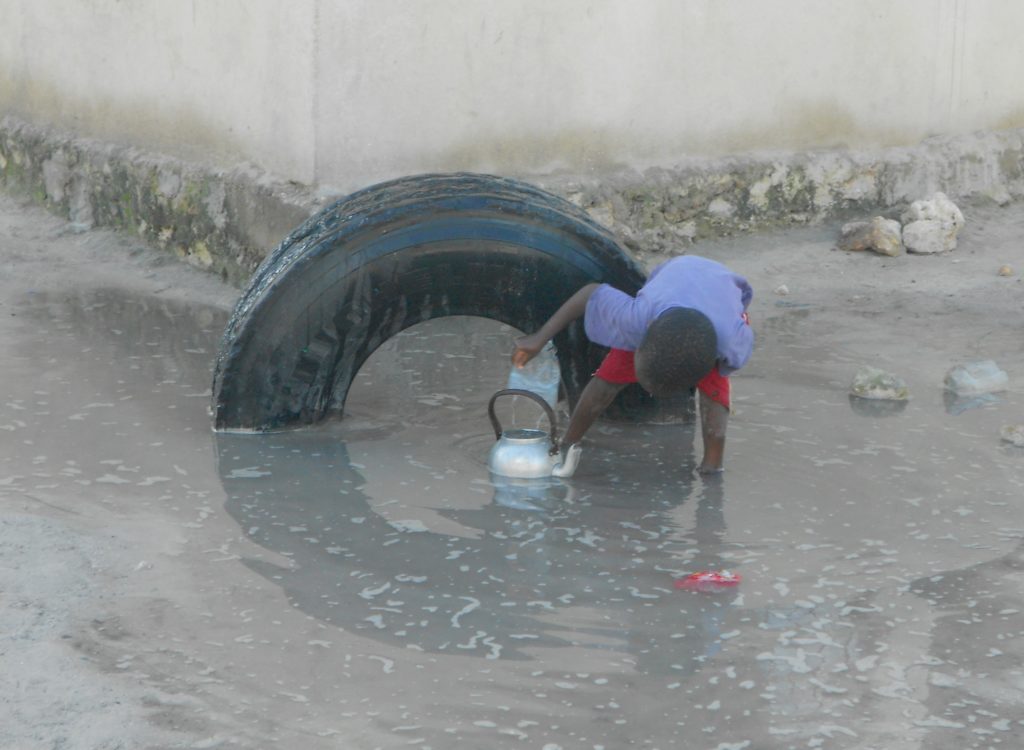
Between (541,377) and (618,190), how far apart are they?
188 centimetres

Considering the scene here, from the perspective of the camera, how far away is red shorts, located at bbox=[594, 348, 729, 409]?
4695mm

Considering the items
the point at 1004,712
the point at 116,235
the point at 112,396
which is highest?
the point at 116,235

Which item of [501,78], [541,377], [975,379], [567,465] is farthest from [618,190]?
[567,465]

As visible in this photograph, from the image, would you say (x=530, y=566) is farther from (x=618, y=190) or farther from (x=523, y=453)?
(x=618, y=190)

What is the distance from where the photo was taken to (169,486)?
4418 millimetres

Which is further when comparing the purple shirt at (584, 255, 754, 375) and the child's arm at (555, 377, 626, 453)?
the child's arm at (555, 377, 626, 453)

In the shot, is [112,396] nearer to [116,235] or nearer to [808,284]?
[116,235]

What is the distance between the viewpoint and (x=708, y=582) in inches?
148

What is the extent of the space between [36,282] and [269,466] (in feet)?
10.6

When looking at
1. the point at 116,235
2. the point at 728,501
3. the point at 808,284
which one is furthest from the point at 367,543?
the point at 116,235

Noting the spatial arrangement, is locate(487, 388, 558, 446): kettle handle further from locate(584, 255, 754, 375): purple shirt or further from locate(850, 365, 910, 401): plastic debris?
locate(850, 365, 910, 401): plastic debris

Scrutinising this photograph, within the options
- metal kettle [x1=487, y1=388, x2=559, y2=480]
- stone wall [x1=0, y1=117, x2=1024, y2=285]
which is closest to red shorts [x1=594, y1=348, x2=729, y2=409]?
metal kettle [x1=487, y1=388, x2=559, y2=480]

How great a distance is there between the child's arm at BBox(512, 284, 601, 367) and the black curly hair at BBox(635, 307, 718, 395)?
398 mm

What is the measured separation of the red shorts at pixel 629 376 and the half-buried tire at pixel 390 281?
0.36 m
